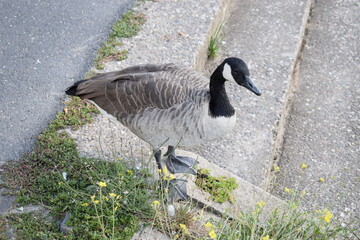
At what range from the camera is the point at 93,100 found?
13.5ft

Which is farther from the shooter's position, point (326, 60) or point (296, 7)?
point (296, 7)

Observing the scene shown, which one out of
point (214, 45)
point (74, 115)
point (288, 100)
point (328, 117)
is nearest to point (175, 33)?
point (214, 45)

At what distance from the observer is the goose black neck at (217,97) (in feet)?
12.5

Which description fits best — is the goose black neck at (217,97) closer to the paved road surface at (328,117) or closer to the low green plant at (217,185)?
the low green plant at (217,185)

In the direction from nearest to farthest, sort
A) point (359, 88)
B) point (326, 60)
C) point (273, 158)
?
point (273, 158) < point (359, 88) < point (326, 60)

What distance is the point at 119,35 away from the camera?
564 centimetres

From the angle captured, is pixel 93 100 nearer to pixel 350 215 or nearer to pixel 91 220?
pixel 91 220

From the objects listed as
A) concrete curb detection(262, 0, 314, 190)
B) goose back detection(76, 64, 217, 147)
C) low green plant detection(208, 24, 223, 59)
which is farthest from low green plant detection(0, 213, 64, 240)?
low green plant detection(208, 24, 223, 59)

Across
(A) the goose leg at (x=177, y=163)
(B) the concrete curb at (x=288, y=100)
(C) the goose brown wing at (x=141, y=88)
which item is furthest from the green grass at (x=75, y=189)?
(B) the concrete curb at (x=288, y=100)

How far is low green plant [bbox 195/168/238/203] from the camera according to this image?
12.9 feet

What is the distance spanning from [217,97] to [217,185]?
2.47ft

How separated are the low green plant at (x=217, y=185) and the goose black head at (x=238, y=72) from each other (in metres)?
0.84

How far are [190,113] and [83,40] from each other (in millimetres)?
2361

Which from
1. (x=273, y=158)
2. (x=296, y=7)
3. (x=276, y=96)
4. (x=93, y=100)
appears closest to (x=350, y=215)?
(x=273, y=158)
